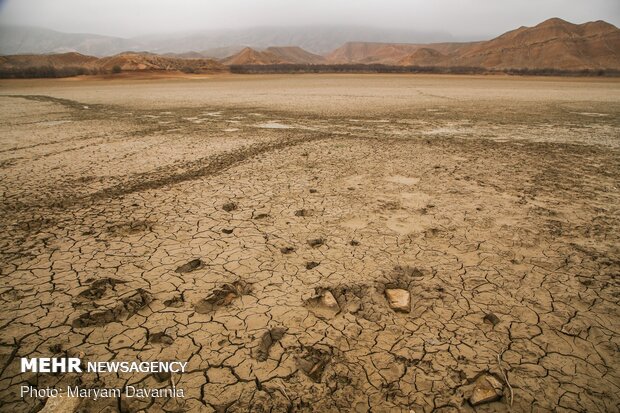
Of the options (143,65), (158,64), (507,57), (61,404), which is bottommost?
(61,404)

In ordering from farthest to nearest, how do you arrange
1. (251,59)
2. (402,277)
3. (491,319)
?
(251,59) → (402,277) → (491,319)

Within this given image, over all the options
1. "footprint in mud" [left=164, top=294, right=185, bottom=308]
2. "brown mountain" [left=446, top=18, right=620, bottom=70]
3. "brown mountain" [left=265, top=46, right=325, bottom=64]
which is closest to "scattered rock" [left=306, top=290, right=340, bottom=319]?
"footprint in mud" [left=164, top=294, right=185, bottom=308]

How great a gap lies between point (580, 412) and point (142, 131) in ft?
30.2

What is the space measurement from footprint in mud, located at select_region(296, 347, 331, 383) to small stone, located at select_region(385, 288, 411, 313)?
0.66 metres

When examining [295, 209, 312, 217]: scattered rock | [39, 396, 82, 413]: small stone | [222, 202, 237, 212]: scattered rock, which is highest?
[222, 202, 237, 212]: scattered rock

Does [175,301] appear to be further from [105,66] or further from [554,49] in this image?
→ [554,49]

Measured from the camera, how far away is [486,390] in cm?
182

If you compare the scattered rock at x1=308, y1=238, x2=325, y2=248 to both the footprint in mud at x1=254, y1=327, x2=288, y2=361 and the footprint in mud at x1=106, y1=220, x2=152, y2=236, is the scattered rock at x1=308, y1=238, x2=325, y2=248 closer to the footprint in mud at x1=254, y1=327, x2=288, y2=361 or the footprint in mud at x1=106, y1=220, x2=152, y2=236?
the footprint in mud at x1=254, y1=327, x2=288, y2=361

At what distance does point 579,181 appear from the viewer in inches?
196

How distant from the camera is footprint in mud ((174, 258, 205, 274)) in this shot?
2910mm

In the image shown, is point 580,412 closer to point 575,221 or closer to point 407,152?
point 575,221

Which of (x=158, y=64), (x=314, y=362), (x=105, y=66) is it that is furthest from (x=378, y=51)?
(x=314, y=362)

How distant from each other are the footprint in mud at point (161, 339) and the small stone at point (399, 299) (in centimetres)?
153

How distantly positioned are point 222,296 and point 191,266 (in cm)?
56
